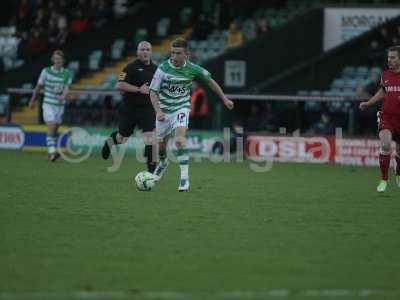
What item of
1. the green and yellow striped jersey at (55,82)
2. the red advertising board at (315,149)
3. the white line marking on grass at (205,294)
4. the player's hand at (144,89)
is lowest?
the white line marking on grass at (205,294)

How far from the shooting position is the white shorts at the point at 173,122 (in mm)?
16500

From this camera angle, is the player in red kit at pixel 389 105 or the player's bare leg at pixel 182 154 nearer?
the player's bare leg at pixel 182 154

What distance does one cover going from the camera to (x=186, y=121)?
16.5 m

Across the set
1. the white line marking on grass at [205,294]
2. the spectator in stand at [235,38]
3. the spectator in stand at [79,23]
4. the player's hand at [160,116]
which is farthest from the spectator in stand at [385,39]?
the white line marking on grass at [205,294]

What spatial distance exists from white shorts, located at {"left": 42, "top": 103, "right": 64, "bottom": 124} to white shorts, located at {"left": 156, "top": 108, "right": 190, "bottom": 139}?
28.7 ft

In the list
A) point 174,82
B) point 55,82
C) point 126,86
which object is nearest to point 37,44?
point 55,82

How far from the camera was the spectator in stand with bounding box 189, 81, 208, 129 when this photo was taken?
1083 inches

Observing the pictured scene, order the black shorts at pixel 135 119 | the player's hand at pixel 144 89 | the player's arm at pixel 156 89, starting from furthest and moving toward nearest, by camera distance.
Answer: the black shorts at pixel 135 119
the player's hand at pixel 144 89
the player's arm at pixel 156 89

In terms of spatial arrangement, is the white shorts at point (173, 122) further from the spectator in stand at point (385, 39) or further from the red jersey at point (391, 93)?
the spectator in stand at point (385, 39)

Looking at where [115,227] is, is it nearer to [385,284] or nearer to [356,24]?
[385,284]

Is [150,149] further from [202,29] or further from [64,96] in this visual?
[202,29]

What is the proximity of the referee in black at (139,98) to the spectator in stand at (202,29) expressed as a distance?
14.8m

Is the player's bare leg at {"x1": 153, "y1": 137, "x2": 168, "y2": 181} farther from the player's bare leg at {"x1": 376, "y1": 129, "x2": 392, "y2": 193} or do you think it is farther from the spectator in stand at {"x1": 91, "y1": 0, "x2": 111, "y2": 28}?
the spectator in stand at {"x1": 91, "y1": 0, "x2": 111, "y2": 28}

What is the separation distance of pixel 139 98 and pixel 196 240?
7.95 meters
